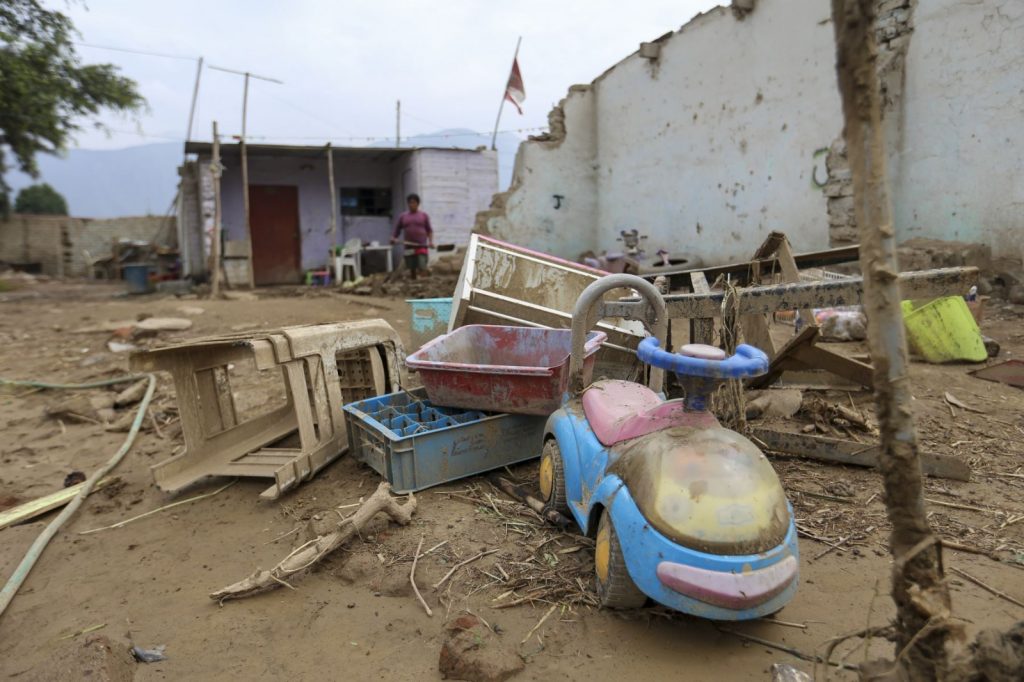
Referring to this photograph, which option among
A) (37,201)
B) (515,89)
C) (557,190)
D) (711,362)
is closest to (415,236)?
(557,190)

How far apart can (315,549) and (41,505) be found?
84.3 inches

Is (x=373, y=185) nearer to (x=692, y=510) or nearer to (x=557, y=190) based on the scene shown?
(x=557, y=190)

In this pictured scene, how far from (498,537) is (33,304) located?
13155 millimetres

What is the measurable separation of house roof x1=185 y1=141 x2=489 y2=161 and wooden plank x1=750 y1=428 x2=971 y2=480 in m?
13.5

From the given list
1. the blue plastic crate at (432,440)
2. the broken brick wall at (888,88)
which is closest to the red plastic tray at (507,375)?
the blue plastic crate at (432,440)

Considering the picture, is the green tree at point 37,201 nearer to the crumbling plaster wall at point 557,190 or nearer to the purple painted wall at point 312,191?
the purple painted wall at point 312,191

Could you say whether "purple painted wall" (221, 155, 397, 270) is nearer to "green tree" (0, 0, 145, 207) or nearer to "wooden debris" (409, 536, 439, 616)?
"green tree" (0, 0, 145, 207)

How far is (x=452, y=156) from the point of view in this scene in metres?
15.8

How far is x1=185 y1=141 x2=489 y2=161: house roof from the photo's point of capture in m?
13.7

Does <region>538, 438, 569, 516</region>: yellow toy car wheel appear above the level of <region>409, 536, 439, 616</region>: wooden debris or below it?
above

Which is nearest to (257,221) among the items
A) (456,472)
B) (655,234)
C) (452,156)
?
(452,156)

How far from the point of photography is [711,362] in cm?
188

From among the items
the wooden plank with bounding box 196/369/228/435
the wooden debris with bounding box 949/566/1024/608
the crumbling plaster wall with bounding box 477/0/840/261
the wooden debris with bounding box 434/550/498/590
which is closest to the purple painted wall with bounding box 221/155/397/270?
the crumbling plaster wall with bounding box 477/0/840/261

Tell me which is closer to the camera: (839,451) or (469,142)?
(839,451)
